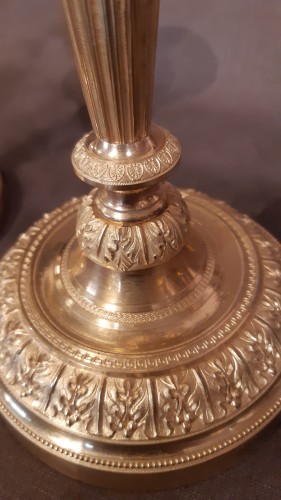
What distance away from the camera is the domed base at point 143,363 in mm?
588

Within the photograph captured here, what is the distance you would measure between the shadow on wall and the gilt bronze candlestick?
1.48 ft

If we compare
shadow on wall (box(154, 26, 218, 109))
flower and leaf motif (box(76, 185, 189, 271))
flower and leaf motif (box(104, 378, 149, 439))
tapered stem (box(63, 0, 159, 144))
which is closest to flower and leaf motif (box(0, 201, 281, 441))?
flower and leaf motif (box(104, 378, 149, 439))

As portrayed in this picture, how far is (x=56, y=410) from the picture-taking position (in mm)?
604

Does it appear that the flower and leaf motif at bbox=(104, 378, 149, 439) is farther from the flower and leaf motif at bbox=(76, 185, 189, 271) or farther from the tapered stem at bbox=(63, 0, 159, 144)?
the tapered stem at bbox=(63, 0, 159, 144)

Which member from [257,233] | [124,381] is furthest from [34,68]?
[124,381]

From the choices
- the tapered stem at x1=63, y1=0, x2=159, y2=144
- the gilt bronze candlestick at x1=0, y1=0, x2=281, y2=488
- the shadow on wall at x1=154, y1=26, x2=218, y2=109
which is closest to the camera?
the tapered stem at x1=63, y1=0, x2=159, y2=144

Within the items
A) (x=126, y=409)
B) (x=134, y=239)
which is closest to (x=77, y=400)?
(x=126, y=409)

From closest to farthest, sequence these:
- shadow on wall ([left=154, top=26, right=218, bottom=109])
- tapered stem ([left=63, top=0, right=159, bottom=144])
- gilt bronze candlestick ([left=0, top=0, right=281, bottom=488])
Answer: tapered stem ([left=63, top=0, right=159, bottom=144]) < gilt bronze candlestick ([left=0, top=0, right=281, bottom=488]) < shadow on wall ([left=154, top=26, right=218, bottom=109])

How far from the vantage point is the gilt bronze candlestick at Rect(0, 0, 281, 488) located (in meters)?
0.57

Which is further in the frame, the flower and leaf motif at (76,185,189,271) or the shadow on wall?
the shadow on wall

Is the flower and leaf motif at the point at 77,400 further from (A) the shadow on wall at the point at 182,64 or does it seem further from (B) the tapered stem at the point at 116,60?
(A) the shadow on wall at the point at 182,64

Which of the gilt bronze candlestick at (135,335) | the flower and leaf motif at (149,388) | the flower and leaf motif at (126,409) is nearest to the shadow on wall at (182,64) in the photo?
the gilt bronze candlestick at (135,335)

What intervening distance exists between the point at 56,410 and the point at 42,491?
0.13 m

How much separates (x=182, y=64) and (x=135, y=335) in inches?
23.9
